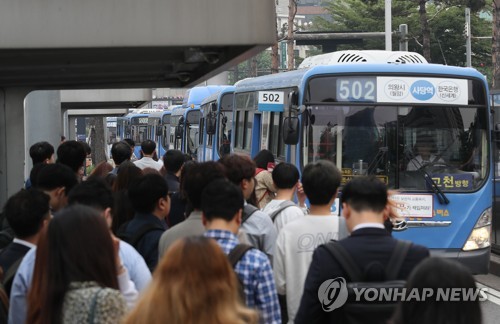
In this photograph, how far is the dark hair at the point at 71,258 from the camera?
3.68 metres

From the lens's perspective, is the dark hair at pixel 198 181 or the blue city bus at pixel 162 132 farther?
the blue city bus at pixel 162 132

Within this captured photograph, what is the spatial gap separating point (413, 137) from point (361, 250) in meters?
7.14

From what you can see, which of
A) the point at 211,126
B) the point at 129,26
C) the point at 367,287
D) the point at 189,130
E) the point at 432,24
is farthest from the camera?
the point at 432,24

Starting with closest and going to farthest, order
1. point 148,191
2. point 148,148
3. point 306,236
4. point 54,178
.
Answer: point 306,236, point 148,191, point 54,178, point 148,148

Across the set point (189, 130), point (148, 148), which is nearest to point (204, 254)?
point (148, 148)

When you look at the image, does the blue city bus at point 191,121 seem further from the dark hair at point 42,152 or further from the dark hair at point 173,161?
the dark hair at point 42,152

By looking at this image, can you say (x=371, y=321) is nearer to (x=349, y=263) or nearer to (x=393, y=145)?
(x=349, y=263)

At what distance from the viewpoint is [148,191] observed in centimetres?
612

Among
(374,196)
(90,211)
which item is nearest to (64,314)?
(90,211)

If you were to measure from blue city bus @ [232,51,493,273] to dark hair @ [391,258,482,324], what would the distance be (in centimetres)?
784

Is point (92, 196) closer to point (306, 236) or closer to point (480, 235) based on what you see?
point (306, 236)

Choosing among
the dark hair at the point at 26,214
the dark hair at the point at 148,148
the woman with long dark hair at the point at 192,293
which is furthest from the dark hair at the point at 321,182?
the dark hair at the point at 148,148

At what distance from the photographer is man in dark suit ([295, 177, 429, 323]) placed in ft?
14.6

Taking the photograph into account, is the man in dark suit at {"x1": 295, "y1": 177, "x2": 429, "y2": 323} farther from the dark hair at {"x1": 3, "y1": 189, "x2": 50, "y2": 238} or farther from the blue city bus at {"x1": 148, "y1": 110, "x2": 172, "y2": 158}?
the blue city bus at {"x1": 148, "y1": 110, "x2": 172, "y2": 158}
